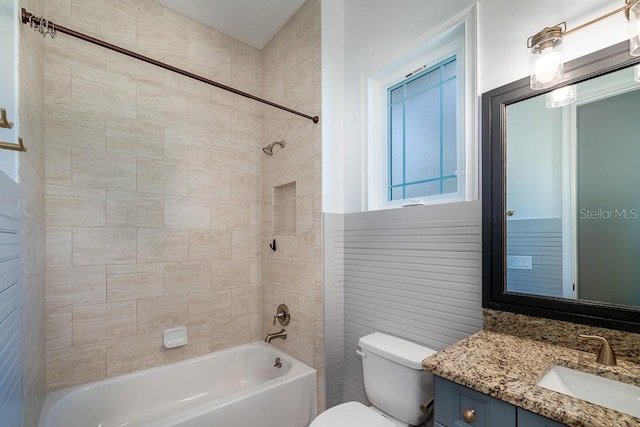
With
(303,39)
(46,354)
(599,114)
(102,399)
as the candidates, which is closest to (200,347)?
(102,399)

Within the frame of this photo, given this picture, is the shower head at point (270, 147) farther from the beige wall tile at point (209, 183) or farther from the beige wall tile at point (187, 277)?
the beige wall tile at point (187, 277)

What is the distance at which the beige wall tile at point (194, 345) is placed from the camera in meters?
2.11

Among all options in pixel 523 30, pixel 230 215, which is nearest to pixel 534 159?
pixel 523 30

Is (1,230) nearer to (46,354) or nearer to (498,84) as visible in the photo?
(46,354)

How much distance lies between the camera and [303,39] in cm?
218

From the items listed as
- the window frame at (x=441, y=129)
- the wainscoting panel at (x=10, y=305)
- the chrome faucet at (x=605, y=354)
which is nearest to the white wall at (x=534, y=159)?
the window frame at (x=441, y=129)

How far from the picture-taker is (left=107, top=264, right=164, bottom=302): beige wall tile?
1.91 meters

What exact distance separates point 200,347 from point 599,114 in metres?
2.66

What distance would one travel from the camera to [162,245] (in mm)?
2100

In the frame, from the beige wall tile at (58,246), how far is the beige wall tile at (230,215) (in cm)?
88

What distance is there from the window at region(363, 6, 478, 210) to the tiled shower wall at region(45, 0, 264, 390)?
1.69ft

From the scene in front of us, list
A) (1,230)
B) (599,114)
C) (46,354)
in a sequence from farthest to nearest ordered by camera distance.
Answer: (46,354) < (599,114) < (1,230)

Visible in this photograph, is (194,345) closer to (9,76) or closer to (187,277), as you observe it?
(187,277)

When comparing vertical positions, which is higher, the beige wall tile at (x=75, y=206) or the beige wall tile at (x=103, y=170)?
the beige wall tile at (x=103, y=170)
